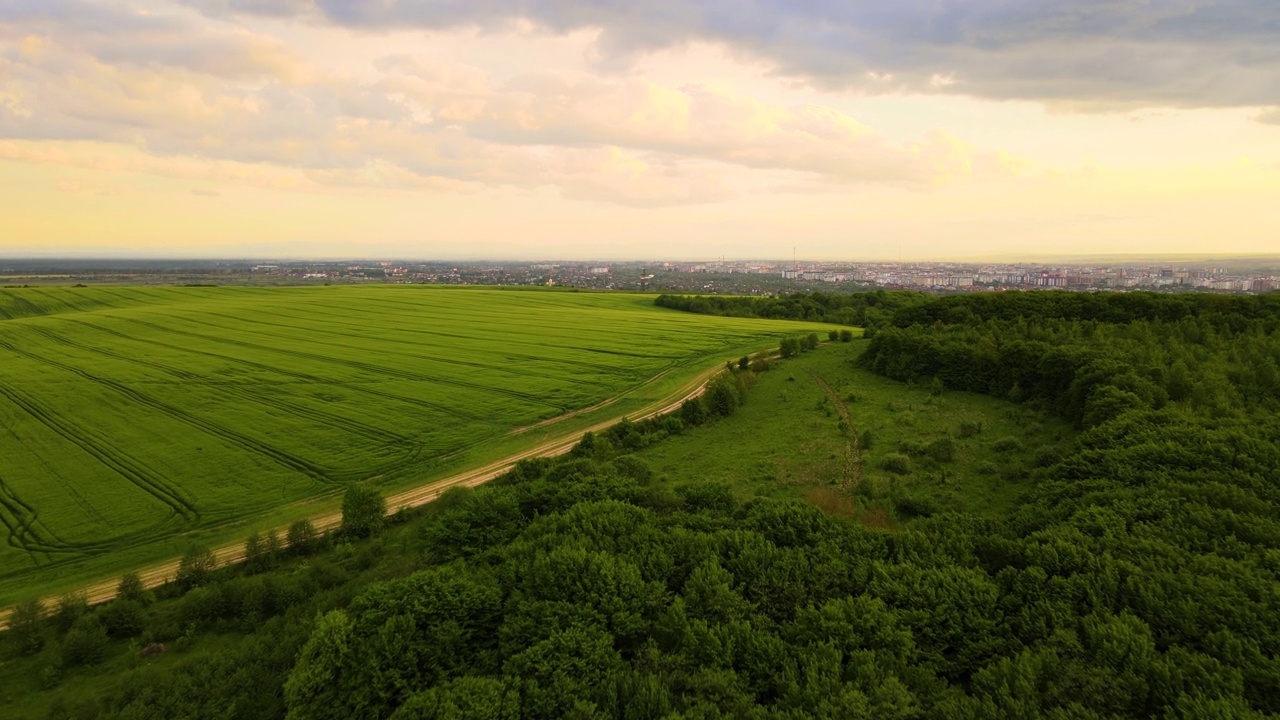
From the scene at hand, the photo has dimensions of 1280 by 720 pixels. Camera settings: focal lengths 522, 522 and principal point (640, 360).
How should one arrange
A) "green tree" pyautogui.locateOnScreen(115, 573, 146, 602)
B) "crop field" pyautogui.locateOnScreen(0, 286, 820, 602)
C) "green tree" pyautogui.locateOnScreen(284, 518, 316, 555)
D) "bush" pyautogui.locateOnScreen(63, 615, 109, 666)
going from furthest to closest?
"crop field" pyautogui.locateOnScreen(0, 286, 820, 602) → "green tree" pyautogui.locateOnScreen(284, 518, 316, 555) → "green tree" pyautogui.locateOnScreen(115, 573, 146, 602) → "bush" pyautogui.locateOnScreen(63, 615, 109, 666)

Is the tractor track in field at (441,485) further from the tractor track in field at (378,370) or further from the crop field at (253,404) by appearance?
the tractor track in field at (378,370)

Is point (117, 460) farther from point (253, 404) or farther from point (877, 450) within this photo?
point (877, 450)

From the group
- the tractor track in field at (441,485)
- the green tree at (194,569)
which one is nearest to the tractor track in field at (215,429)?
the tractor track in field at (441,485)

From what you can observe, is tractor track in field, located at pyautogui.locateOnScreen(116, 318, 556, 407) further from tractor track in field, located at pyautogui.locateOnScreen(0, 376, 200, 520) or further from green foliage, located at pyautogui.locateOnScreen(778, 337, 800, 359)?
green foliage, located at pyautogui.locateOnScreen(778, 337, 800, 359)

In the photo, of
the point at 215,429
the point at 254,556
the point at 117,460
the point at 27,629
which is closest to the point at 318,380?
the point at 215,429

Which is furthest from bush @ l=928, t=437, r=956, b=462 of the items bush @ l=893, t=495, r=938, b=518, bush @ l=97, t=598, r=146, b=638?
bush @ l=97, t=598, r=146, b=638
